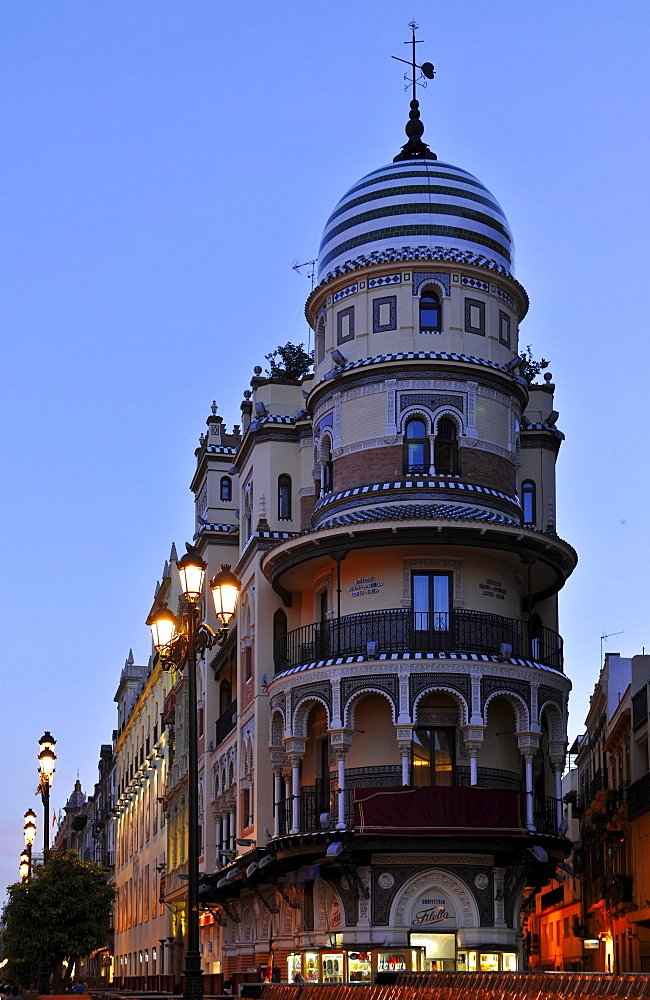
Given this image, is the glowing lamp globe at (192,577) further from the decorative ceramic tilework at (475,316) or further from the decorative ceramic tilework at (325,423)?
the decorative ceramic tilework at (475,316)

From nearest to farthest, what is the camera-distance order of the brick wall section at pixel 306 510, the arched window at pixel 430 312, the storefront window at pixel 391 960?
the storefront window at pixel 391 960
the arched window at pixel 430 312
the brick wall section at pixel 306 510

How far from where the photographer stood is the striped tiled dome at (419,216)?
42375mm

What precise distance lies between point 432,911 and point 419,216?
18883 mm

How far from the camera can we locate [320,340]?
147 feet

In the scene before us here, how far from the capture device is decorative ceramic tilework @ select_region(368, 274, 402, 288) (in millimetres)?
42250

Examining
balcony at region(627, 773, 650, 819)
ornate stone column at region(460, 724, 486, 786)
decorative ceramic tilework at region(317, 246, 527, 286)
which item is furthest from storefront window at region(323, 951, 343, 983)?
decorative ceramic tilework at region(317, 246, 527, 286)

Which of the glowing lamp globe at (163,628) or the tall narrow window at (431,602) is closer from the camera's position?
the glowing lamp globe at (163,628)

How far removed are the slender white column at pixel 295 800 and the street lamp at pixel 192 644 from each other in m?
15.5

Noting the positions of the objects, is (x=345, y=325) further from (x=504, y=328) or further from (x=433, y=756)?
(x=433, y=756)

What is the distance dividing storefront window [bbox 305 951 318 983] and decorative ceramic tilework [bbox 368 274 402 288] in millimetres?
18123

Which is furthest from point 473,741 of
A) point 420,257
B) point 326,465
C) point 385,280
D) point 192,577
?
point 192,577

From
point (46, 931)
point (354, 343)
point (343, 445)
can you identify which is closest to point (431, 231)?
point (354, 343)

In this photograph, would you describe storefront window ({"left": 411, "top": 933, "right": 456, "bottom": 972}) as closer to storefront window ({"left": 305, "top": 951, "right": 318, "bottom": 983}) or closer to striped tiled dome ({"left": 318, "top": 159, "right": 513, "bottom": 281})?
storefront window ({"left": 305, "top": 951, "right": 318, "bottom": 983})

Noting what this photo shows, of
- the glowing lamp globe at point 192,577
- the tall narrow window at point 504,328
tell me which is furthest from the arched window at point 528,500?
the glowing lamp globe at point 192,577
